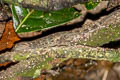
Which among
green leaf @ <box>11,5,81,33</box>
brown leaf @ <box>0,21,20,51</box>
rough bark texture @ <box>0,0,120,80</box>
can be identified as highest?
green leaf @ <box>11,5,81,33</box>

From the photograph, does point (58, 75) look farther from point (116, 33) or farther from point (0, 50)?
point (116, 33)

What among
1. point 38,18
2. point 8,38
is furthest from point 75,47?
point 8,38

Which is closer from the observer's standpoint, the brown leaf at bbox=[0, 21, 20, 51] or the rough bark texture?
the rough bark texture

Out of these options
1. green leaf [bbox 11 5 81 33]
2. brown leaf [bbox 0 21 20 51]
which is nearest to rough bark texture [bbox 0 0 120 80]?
green leaf [bbox 11 5 81 33]

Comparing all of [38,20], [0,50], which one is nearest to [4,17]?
[0,50]

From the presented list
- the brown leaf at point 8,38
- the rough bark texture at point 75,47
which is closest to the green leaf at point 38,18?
the rough bark texture at point 75,47

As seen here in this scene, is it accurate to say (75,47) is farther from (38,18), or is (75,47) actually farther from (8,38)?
(8,38)

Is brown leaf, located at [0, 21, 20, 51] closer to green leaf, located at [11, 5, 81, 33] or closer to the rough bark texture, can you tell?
the rough bark texture
